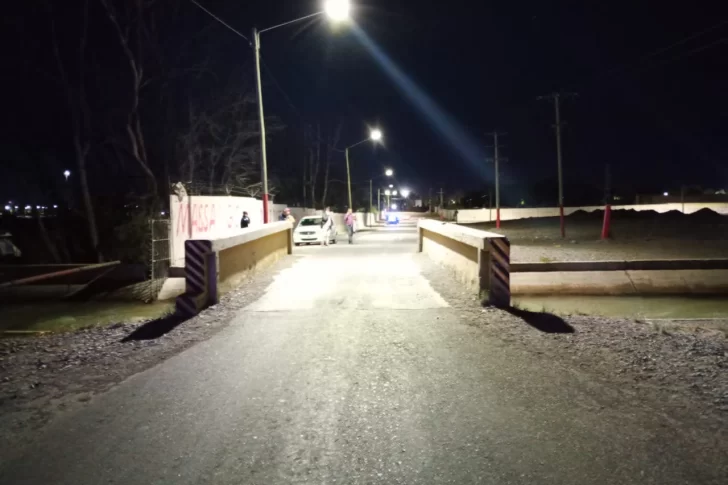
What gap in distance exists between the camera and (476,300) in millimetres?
10484

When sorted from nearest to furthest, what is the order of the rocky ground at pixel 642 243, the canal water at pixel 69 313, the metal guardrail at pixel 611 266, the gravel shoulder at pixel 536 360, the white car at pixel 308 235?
the gravel shoulder at pixel 536 360
the metal guardrail at pixel 611 266
the canal water at pixel 69 313
the rocky ground at pixel 642 243
the white car at pixel 308 235

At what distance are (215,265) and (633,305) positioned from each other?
9808 mm

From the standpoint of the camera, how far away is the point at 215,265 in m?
10.2

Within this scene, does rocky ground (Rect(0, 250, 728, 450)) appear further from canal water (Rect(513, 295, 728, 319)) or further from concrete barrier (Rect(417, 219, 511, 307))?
canal water (Rect(513, 295, 728, 319))

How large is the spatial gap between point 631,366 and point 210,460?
186 inches

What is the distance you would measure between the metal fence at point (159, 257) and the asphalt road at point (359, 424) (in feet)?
36.1

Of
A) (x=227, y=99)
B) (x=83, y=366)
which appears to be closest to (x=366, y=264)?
(x=83, y=366)

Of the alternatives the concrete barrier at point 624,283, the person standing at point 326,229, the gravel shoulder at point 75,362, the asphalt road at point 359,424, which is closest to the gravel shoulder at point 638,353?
the asphalt road at point 359,424

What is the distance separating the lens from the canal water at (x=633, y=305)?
12.9 m

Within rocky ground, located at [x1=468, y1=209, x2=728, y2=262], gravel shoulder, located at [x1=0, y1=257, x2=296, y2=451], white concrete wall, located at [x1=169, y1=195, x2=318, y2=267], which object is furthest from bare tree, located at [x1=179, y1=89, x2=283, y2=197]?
gravel shoulder, located at [x1=0, y1=257, x2=296, y2=451]

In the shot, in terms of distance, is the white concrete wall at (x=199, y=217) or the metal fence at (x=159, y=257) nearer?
the metal fence at (x=159, y=257)

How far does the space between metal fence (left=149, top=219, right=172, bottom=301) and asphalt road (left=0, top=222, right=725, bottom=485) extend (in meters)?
11.0

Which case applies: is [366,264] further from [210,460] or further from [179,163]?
[179,163]

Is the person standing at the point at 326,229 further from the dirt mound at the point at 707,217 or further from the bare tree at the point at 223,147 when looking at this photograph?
the dirt mound at the point at 707,217
